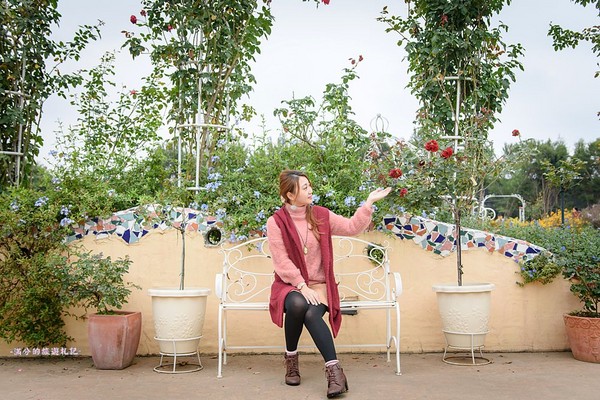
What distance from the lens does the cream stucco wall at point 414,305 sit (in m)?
4.57

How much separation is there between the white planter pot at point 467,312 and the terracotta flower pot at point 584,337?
2.02 feet

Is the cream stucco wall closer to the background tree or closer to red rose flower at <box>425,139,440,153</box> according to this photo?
red rose flower at <box>425,139,440,153</box>

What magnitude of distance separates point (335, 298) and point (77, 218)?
7.00ft

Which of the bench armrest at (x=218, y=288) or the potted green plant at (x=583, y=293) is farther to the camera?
the potted green plant at (x=583, y=293)

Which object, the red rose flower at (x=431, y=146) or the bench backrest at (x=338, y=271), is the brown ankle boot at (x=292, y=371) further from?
the red rose flower at (x=431, y=146)

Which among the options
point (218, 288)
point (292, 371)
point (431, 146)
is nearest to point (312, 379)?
point (292, 371)

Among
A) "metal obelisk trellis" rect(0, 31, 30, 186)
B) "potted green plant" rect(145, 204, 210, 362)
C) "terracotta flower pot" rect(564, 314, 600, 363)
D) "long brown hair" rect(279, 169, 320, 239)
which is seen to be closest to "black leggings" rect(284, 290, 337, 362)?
"long brown hair" rect(279, 169, 320, 239)

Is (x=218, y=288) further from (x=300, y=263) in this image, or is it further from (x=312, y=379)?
(x=312, y=379)

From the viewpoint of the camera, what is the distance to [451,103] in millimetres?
5926

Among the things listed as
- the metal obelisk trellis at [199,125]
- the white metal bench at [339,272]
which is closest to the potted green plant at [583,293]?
the white metal bench at [339,272]

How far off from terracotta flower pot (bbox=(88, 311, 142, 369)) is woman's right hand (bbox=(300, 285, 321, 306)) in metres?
1.32

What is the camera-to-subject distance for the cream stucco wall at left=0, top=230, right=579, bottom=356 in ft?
15.0

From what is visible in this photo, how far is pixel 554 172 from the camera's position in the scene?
645 cm

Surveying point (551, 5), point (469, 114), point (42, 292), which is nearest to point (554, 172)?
point (469, 114)
